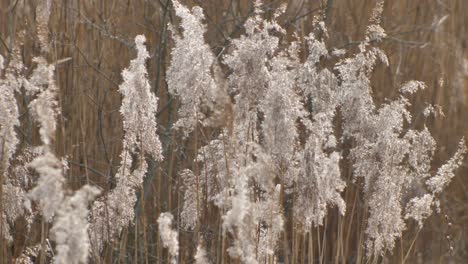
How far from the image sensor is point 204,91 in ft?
6.64

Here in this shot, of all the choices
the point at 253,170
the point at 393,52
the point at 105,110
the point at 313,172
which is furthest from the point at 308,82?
the point at 393,52

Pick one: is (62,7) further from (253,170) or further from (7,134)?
(253,170)

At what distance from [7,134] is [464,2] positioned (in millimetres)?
3140

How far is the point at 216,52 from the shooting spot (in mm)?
3625

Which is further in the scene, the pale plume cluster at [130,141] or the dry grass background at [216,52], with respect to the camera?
the dry grass background at [216,52]

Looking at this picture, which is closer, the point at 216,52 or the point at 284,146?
the point at 284,146

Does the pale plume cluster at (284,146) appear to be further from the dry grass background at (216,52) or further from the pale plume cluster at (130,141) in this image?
the dry grass background at (216,52)

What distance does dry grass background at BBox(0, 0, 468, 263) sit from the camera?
11.0ft

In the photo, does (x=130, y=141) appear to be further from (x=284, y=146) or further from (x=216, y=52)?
(x=216, y=52)

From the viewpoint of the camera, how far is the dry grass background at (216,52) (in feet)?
11.0

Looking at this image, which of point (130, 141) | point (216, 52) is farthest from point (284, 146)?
point (216, 52)

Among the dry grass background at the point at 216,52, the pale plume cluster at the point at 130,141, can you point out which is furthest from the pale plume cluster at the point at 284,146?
the dry grass background at the point at 216,52

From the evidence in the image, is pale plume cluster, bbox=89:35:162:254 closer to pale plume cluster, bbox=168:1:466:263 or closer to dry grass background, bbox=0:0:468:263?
pale plume cluster, bbox=168:1:466:263

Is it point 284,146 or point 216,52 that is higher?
point 216,52
